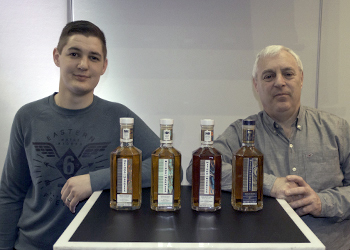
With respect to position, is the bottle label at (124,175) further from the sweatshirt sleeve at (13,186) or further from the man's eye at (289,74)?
the man's eye at (289,74)

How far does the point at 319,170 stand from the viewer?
1.42 m

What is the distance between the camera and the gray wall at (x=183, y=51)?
2.08 metres

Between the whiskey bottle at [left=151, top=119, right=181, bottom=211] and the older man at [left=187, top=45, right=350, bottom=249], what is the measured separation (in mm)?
535

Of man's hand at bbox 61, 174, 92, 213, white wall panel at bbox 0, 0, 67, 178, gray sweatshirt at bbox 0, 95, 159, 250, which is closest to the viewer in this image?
man's hand at bbox 61, 174, 92, 213

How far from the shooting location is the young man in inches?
52.7

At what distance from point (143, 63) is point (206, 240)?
1.58m

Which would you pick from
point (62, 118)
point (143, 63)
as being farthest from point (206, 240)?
point (143, 63)

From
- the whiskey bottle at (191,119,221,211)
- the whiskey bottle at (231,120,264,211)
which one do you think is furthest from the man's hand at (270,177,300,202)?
the whiskey bottle at (191,119,221,211)

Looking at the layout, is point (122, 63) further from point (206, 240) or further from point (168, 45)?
point (206, 240)

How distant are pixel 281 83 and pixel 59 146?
41.0 inches

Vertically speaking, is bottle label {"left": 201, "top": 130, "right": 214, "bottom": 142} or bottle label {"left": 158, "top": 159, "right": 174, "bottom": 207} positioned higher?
bottle label {"left": 201, "top": 130, "right": 214, "bottom": 142}

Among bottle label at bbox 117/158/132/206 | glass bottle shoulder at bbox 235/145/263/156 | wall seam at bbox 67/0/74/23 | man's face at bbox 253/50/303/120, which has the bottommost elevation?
bottle label at bbox 117/158/132/206

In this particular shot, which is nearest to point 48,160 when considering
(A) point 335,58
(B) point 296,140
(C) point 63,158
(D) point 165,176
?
(C) point 63,158

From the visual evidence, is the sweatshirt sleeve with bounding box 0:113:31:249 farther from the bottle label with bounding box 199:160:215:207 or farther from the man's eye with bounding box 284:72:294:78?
the man's eye with bounding box 284:72:294:78
